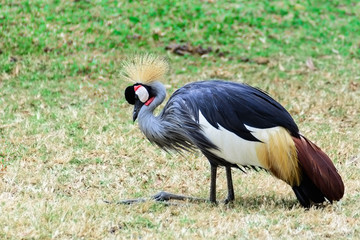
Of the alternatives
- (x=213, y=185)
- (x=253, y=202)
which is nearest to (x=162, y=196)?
(x=213, y=185)

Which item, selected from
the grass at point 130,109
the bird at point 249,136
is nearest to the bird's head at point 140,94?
the bird at point 249,136

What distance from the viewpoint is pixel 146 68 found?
508 centimetres

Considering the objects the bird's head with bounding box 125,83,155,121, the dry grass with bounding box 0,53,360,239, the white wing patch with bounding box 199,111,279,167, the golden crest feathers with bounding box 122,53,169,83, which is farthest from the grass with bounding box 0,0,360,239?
the golden crest feathers with bounding box 122,53,169,83

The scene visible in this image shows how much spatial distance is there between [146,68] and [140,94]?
215mm

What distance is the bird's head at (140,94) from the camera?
509cm

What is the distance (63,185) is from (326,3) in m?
8.24

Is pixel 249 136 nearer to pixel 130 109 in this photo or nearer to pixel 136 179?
pixel 136 179

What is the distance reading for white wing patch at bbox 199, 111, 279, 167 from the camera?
4641mm

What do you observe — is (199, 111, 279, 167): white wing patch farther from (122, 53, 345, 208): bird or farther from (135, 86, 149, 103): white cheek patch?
(135, 86, 149, 103): white cheek patch

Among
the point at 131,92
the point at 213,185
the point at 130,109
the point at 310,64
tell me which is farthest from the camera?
the point at 310,64

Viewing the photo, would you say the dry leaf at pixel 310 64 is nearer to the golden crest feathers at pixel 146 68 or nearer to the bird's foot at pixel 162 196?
the golden crest feathers at pixel 146 68

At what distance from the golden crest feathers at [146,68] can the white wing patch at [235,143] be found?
612mm

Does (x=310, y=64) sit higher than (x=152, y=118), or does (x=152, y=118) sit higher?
(x=152, y=118)

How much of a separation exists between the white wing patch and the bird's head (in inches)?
22.1
